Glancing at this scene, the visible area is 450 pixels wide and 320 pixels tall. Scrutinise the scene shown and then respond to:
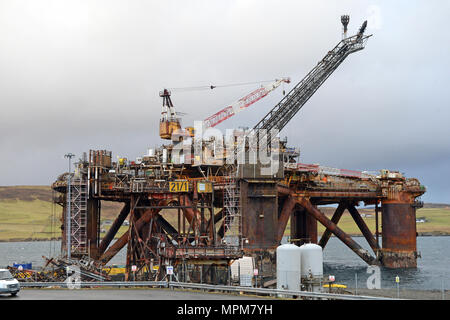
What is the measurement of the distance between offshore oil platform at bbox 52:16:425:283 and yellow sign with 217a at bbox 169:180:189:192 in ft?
0.40

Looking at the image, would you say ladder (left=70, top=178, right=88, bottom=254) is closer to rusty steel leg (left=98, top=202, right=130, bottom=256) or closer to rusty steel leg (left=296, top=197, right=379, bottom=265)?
rusty steel leg (left=98, top=202, right=130, bottom=256)

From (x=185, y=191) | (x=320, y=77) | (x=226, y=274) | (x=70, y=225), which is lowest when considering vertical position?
(x=226, y=274)

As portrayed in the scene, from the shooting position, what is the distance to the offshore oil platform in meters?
66.4

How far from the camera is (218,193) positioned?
71.3 metres

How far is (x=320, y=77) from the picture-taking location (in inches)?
3278

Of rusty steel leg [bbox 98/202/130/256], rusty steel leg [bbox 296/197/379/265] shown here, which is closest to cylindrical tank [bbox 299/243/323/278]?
rusty steel leg [bbox 296/197/379/265]

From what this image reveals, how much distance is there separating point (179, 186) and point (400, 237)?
122ft

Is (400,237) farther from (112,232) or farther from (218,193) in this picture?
(112,232)

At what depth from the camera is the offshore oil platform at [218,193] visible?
6638cm

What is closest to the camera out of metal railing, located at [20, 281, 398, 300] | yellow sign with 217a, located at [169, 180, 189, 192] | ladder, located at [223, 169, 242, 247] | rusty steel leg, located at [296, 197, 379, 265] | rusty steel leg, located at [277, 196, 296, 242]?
metal railing, located at [20, 281, 398, 300]
